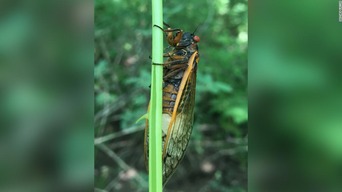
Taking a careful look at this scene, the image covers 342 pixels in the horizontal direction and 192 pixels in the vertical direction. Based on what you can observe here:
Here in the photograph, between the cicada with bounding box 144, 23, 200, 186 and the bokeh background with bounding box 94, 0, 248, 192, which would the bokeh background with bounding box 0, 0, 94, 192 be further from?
the bokeh background with bounding box 94, 0, 248, 192

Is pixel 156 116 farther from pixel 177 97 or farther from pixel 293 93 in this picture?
pixel 177 97

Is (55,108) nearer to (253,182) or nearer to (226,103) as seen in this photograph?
(253,182)

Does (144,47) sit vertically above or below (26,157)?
above

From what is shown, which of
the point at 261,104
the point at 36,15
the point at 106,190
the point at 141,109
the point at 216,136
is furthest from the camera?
the point at 216,136

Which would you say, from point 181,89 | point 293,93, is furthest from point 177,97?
point 293,93

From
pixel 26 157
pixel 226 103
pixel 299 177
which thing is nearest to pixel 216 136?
pixel 226 103

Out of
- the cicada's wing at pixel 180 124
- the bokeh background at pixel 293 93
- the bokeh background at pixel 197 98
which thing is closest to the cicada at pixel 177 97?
the cicada's wing at pixel 180 124
